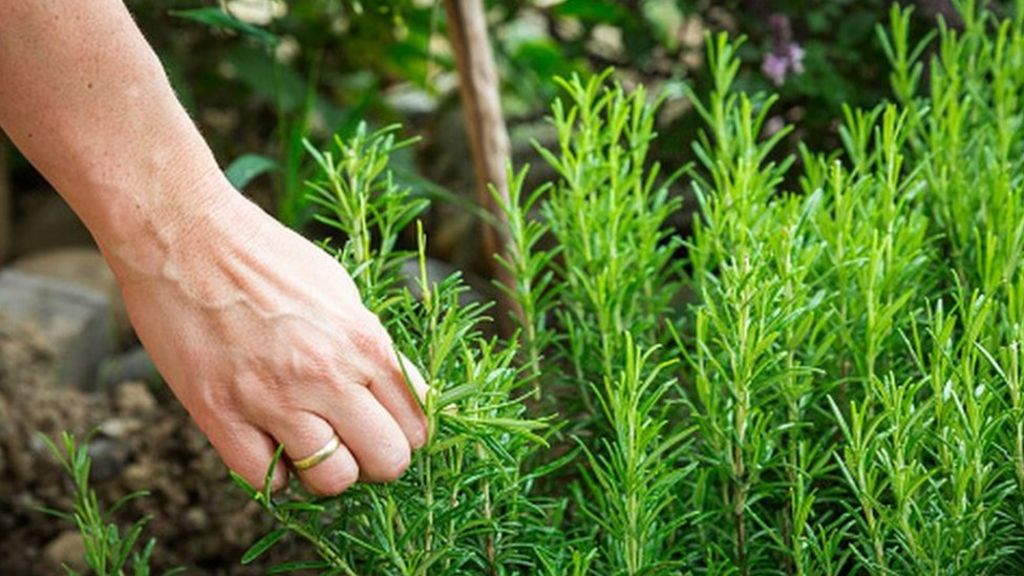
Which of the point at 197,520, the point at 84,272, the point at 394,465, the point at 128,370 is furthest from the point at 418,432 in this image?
the point at 84,272

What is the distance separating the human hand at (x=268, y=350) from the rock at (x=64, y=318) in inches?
68.6

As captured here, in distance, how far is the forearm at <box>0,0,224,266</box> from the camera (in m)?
1.18

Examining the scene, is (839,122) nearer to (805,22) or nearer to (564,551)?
(805,22)

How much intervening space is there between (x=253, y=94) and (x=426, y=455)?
2.63 metres

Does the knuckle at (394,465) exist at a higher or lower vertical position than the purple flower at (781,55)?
higher

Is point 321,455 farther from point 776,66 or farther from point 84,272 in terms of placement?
point 84,272

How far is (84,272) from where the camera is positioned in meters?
3.40

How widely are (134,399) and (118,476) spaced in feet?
0.86

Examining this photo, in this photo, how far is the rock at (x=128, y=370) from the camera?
2.99 meters

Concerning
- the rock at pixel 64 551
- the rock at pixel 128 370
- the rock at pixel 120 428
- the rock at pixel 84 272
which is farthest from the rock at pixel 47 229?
the rock at pixel 64 551

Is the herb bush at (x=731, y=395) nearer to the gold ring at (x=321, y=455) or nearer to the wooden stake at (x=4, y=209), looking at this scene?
the gold ring at (x=321, y=455)

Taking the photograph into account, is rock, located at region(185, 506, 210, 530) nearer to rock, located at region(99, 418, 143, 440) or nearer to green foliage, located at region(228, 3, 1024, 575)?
rock, located at region(99, 418, 143, 440)

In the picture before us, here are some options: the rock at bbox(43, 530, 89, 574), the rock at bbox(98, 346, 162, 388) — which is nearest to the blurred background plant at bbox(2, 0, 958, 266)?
the rock at bbox(98, 346, 162, 388)

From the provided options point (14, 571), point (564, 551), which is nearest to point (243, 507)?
point (14, 571)
